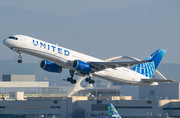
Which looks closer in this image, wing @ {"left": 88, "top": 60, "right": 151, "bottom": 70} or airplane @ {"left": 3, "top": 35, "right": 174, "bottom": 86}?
airplane @ {"left": 3, "top": 35, "right": 174, "bottom": 86}

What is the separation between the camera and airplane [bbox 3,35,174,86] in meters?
58.0

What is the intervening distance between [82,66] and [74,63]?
61.2 inches

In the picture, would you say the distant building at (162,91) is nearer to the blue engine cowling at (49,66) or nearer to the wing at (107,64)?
the wing at (107,64)

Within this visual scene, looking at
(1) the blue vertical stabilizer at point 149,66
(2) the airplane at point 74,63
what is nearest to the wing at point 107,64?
(2) the airplane at point 74,63

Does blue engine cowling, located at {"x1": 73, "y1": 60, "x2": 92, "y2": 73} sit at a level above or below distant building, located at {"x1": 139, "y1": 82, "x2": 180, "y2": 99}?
above

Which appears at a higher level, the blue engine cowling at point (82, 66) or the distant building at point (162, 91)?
the blue engine cowling at point (82, 66)

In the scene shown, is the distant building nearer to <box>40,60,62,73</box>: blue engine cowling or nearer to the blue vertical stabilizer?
the blue vertical stabilizer

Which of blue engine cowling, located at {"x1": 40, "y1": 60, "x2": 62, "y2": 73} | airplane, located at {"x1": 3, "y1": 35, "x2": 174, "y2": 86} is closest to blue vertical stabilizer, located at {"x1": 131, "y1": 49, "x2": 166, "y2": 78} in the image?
airplane, located at {"x1": 3, "y1": 35, "x2": 174, "y2": 86}

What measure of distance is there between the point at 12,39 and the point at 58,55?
8.05 m

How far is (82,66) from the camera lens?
6197 centimetres

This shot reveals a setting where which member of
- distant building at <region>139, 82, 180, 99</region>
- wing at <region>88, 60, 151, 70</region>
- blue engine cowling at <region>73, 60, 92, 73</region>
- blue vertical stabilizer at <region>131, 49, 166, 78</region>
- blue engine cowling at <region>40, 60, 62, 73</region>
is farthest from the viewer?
distant building at <region>139, 82, 180, 99</region>

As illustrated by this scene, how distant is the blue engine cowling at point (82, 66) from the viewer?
201 ft

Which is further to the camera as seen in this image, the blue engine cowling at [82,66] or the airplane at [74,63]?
the blue engine cowling at [82,66]

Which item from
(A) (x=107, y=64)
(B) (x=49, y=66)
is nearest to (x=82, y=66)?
(A) (x=107, y=64)
